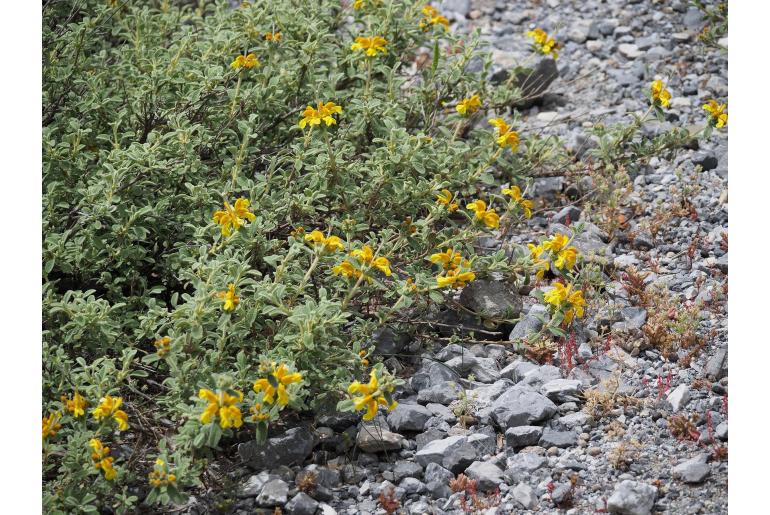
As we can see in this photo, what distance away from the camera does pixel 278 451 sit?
2904mm

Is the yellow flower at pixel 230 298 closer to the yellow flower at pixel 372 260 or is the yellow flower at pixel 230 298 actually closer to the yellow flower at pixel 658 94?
the yellow flower at pixel 372 260

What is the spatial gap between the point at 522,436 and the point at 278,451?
2.58ft

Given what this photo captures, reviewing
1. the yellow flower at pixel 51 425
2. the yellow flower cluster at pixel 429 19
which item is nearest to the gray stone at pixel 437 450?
the yellow flower at pixel 51 425

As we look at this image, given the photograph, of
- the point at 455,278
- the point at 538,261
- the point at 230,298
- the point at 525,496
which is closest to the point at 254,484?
the point at 230,298

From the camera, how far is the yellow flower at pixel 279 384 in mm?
2643

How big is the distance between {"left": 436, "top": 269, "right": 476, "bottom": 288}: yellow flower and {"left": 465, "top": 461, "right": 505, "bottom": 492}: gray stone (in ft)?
1.99

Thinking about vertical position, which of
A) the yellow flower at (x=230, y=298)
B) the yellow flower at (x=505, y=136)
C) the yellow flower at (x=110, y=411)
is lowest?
the yellow flower at (x=110, y=411)

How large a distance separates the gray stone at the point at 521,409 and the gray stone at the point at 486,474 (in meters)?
0.20

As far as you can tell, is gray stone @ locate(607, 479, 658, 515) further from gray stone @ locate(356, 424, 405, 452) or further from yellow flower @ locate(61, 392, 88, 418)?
yellow flower @ locate(61, 392, 88, 418)

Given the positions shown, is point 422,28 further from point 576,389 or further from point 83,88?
point 576,389

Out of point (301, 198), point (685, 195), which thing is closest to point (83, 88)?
point (301, 198)

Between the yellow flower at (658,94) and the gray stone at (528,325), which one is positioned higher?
the yellow flower at (658,94)

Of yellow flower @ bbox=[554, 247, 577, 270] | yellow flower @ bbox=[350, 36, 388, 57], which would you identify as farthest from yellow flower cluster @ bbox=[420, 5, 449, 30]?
yellow flower @ bbox=[554, 247, 577, 270]

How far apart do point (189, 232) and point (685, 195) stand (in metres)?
2.19
